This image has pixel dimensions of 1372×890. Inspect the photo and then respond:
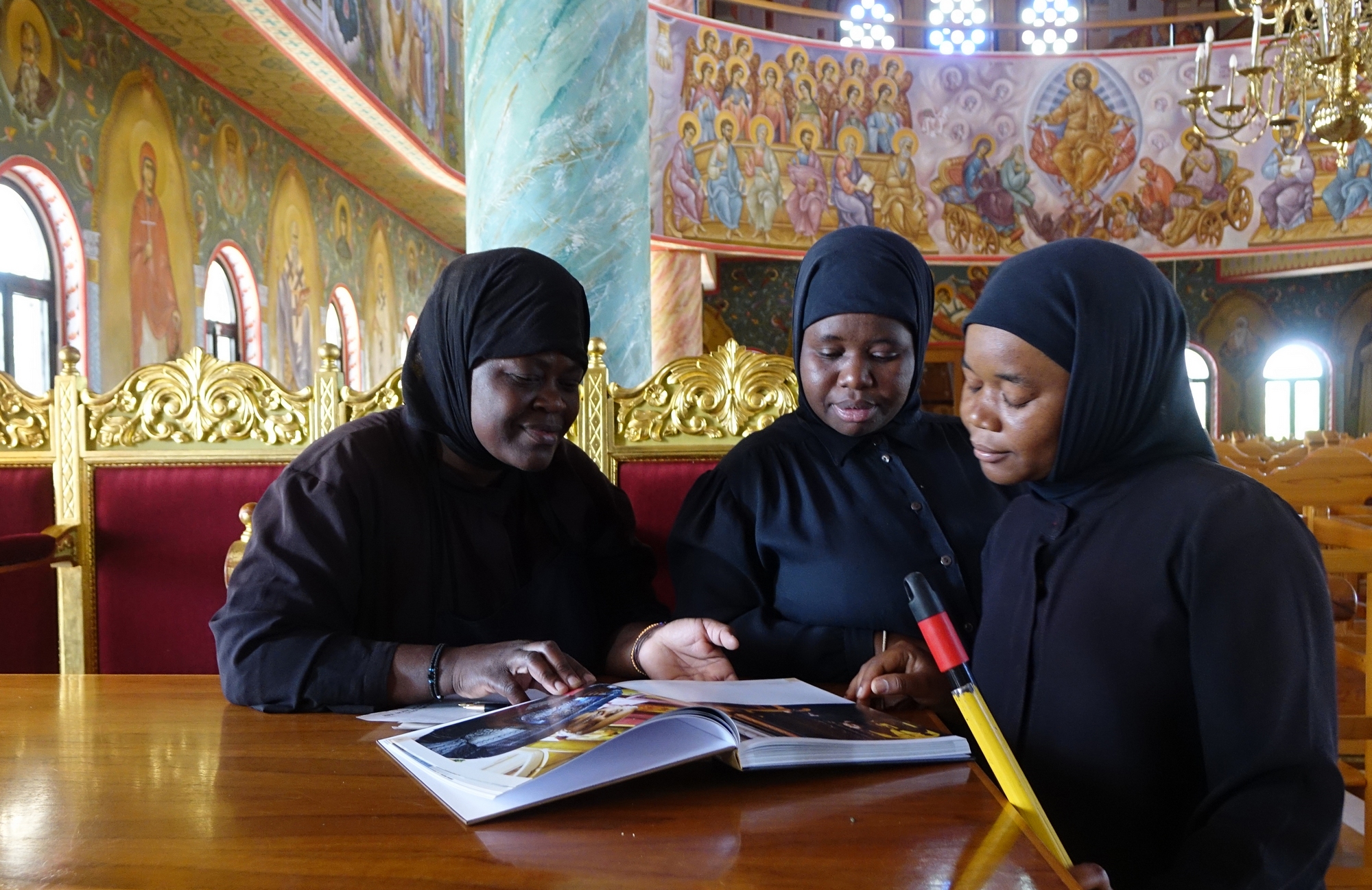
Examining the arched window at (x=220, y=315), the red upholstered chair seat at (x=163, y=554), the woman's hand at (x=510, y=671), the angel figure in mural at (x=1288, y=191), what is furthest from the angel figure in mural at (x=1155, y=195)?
the woman's hand at (x=510, y=671)

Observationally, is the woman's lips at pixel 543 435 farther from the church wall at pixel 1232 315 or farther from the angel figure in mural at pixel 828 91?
Answer: the church wall at pixel 1232 315

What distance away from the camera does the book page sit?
1.15 meters

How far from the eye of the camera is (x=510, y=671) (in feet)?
5.30

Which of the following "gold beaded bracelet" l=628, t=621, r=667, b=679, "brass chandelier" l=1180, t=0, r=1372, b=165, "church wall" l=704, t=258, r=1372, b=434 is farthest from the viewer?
"church wall" l=704, t=258, r=1372, b=434

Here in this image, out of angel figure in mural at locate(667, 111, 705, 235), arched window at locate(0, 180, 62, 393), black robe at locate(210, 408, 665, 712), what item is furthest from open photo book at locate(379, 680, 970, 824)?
angel figure in mural at locate(667, 111, 705, 235)

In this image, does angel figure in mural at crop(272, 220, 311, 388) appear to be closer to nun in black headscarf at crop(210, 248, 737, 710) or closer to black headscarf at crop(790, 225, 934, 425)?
nun in black headscarf at crop(210, 248, 737, 710)

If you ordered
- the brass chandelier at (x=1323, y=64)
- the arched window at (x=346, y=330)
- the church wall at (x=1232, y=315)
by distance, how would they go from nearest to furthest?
the brass chandelier at (x=1323, y=64) → the arched window at (x=346, y=330) → the church wall at (x=1232, y=315)

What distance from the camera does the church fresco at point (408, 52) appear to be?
8.77m

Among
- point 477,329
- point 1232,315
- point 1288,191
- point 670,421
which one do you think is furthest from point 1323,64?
point 1232,315

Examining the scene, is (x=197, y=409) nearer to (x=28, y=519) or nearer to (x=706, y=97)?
(x=28, y=519)

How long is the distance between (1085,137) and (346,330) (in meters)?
10.5

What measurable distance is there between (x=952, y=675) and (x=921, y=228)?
14.5m

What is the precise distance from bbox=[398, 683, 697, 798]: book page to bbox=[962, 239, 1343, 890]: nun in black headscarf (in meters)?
0.57

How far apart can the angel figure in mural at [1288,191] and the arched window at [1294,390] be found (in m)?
3.04
